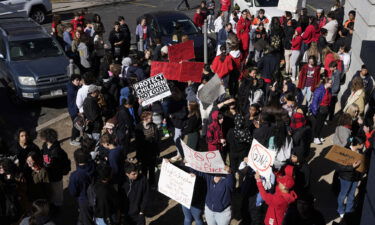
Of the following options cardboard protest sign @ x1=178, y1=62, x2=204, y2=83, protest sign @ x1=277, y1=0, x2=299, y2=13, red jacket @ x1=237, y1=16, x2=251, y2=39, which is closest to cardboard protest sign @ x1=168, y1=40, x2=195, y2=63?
cardboard protest sign @ x1=178, y1=62, x2=204, y2=83

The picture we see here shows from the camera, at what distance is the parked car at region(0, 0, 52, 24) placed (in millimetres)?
22719

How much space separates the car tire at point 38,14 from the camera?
24.2 metres

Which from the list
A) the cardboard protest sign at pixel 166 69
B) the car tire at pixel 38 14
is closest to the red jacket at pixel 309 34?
the cardboard protest sign at pixel 166 69

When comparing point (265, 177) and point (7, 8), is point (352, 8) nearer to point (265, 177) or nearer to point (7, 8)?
point (265, 177)

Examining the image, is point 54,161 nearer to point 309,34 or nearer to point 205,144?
point 205,144

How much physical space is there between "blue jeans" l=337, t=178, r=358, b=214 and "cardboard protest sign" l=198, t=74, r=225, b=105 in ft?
10.2

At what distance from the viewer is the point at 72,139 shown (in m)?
11.4

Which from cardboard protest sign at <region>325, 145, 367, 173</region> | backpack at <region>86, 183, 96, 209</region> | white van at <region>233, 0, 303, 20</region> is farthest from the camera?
white van at <region>233, 0, 303, 20</region>

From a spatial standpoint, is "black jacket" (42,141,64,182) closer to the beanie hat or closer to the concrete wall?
the beanie hat

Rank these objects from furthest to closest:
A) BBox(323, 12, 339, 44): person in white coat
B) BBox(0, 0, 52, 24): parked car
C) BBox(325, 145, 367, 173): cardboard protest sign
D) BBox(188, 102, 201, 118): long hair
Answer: BBox(0, 0, 52, 24): parked car
BBox(323, 12, 339, 44): person in white coat
BBox(188, 102, 201, 118): long hair
BBox(325, 145, 367, 173): cardboard protest sign

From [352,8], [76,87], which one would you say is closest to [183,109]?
[76,87]

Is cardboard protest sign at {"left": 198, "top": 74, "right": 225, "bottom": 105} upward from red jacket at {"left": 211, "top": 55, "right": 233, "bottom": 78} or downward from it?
upward

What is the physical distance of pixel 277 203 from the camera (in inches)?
270

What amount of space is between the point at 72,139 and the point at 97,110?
1653 millimetres
